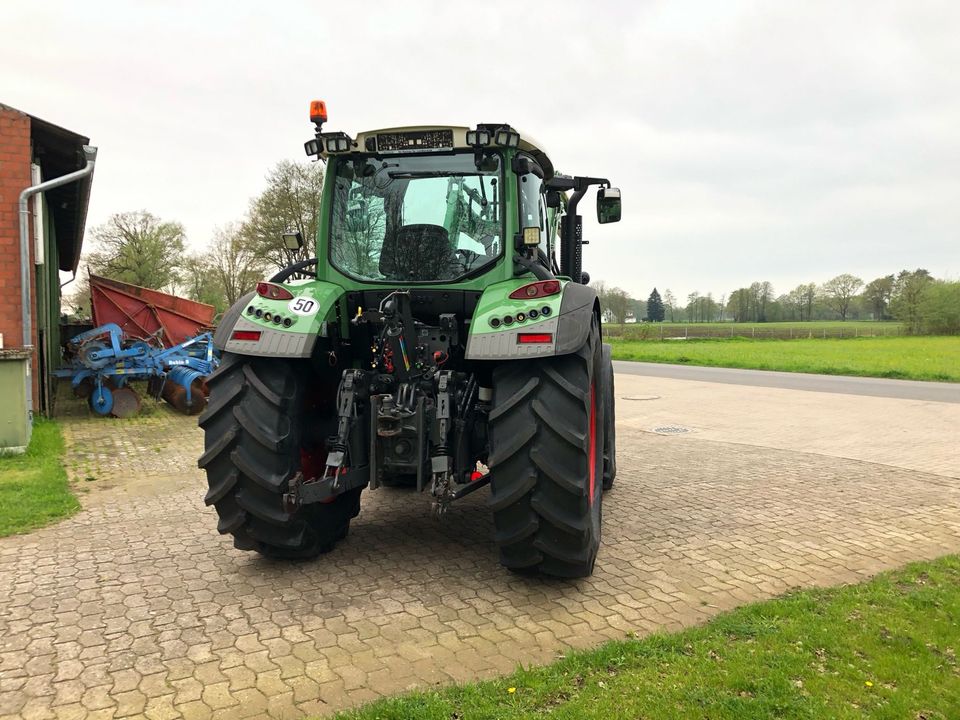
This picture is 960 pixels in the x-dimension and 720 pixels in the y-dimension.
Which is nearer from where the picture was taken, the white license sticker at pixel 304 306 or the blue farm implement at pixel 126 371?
the white license sticker at pixel 304 306

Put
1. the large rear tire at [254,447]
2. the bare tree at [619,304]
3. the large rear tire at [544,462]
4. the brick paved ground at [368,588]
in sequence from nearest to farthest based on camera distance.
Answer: the brick paved ground at [368,588] < the large rear tire at [544,462] < the large rear tire at [254,447] < the bare tree at [619,304]

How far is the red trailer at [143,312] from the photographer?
523 inches

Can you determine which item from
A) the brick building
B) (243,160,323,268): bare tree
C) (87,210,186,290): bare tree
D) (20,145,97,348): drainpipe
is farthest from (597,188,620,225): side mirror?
(87,210,186,290): bare tree

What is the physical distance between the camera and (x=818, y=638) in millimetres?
3250

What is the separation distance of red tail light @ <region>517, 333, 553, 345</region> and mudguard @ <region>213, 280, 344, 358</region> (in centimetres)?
117

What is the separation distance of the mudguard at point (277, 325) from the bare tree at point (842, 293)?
2927 inches

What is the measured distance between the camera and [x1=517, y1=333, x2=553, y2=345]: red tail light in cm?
365

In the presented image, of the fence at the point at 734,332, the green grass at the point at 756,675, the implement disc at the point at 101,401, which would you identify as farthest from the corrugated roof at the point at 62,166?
the fence at the point at 734,332

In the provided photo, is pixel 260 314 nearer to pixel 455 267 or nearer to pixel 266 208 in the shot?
pixel 455 267

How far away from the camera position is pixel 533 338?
12.1ft

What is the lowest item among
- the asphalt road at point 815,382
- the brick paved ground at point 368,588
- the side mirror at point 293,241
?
the asphalt road at point 815,382

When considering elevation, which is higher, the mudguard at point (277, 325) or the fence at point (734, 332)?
the mudguard at point (277, 325)

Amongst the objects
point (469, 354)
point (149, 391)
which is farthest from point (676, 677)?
point (149, 391)

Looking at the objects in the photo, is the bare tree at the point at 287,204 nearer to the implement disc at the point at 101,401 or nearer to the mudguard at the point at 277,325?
the implement disc at the point at 101,401
